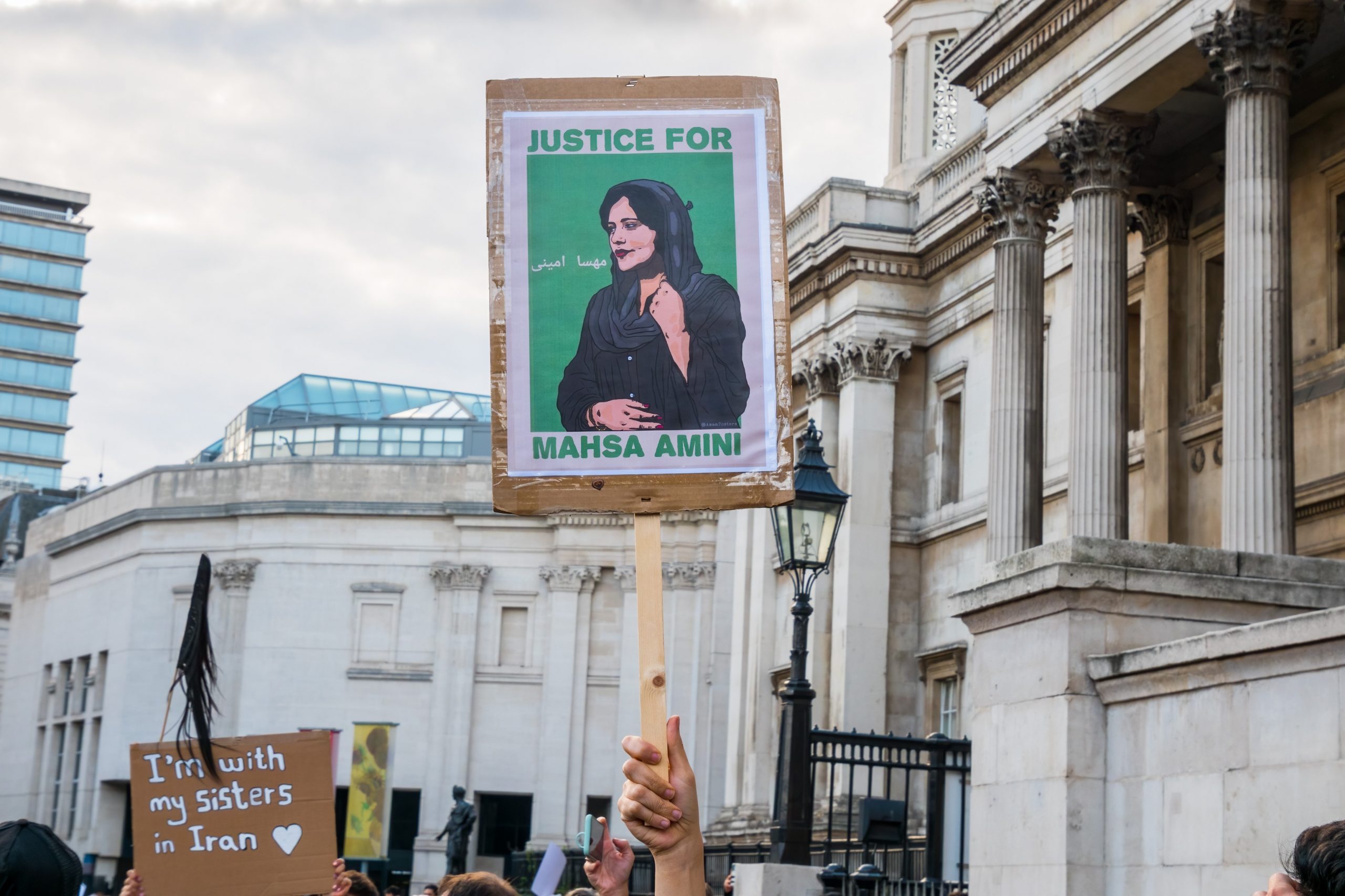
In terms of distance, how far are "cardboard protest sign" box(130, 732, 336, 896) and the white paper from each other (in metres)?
4.00

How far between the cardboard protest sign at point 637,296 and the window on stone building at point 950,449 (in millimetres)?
25951

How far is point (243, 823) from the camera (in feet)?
27.5

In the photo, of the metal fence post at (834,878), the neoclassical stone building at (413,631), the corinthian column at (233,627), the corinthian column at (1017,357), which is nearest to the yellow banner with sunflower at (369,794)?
the neoclassical stone building at (413,631)

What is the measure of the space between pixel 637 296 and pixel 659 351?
0.17 m

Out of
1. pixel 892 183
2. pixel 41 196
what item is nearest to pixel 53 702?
pixel 892 183

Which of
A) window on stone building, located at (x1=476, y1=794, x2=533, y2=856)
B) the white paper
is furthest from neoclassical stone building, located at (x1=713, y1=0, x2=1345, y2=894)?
window on stone building, located at (x1=476, y1=794, x2=533, y2=856)

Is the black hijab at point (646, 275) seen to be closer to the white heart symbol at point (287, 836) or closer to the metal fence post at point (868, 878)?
the white heart symbol at point (287, 836)

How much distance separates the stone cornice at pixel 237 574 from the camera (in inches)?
2067

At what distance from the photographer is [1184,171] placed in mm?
23750

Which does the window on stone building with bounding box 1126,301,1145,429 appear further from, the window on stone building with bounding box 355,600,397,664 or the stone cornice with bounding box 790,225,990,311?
the window on stone building with bounding box 355,600,397,664

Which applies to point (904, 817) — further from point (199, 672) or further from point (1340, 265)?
point (1340, 265)

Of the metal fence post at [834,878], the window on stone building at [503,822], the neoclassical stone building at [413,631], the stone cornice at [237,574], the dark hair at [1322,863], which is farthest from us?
the stone cornice at [237,574]

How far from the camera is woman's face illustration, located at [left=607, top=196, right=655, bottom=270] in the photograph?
500 centimetres
